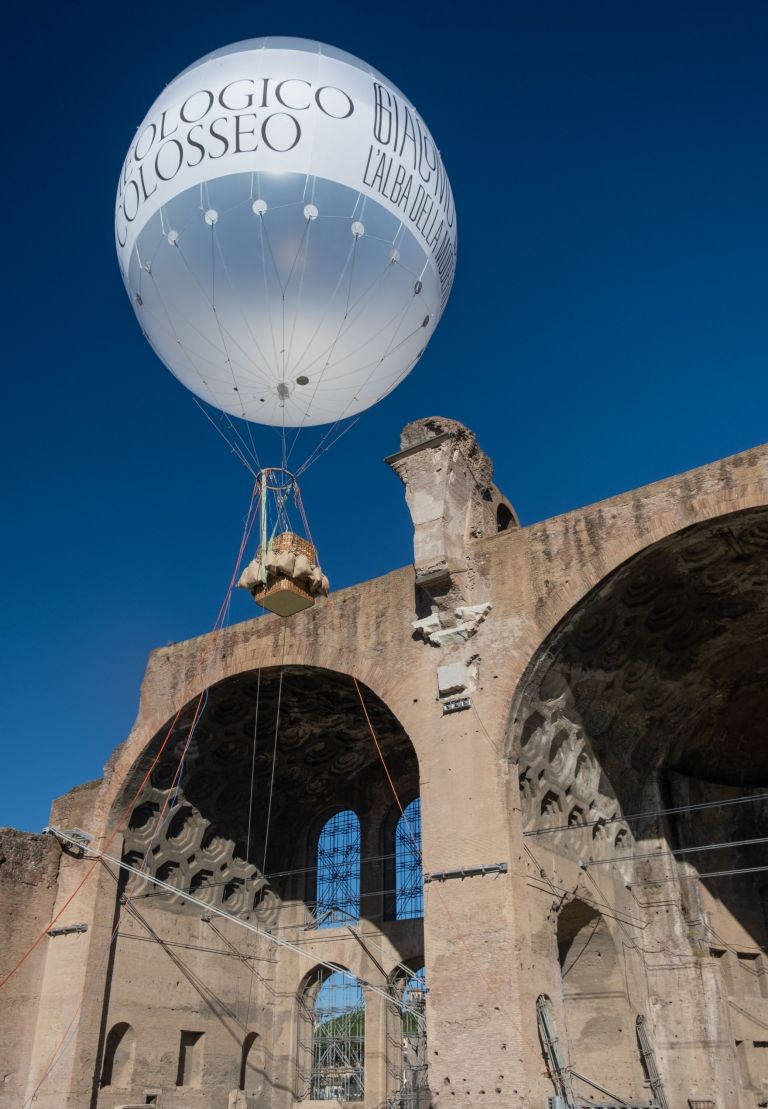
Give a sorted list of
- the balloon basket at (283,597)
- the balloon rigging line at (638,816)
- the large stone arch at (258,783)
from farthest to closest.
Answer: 1. the large stone arch at (258,783)
2. the balloon rigging line at (638,816)
3. the balloon basket at (283,597)

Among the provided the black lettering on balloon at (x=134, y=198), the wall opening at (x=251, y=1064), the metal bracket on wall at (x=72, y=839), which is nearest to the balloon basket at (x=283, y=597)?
the black lettering on balloon at (x=134, y=198)

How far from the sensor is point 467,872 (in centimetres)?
1281

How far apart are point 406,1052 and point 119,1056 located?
501 cm

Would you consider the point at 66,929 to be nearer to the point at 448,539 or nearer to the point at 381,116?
the point at 448,539

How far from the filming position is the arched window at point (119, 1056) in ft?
53.3

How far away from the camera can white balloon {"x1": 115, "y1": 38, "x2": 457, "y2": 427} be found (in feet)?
37.3

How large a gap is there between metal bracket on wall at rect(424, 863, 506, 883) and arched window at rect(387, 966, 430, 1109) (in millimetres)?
4085

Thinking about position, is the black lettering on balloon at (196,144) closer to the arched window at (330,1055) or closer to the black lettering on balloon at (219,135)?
the black lettering on balloon at (219,135)

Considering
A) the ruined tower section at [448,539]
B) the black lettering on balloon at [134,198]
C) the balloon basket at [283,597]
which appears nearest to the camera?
the black lettering on balloon at [134,198]

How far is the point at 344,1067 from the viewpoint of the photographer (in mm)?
18547

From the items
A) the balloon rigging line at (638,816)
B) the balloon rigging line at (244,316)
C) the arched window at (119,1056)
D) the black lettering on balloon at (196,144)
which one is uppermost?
the black lettering on balloon at (196,144)

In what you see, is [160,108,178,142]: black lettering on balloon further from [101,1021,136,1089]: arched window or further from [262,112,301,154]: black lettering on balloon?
[101,1021,136,1089]: arched window

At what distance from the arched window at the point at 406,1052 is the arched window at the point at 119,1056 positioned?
4594 millimetres

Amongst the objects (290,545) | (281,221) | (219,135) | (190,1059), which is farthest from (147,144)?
(190,1059)
